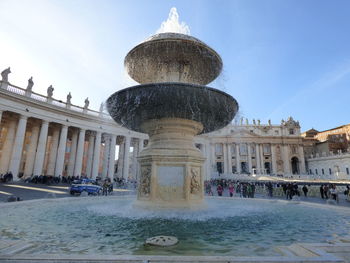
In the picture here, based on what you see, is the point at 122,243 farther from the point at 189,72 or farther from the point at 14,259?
the point at 189,72

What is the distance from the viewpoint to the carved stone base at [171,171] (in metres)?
7.45

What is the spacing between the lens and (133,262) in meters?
2.50

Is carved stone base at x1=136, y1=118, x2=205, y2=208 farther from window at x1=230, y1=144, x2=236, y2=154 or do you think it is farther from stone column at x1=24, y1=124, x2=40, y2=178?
window at x1=230, y1=144, x2=236, y2=154

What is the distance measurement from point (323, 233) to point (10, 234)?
648 centimetres

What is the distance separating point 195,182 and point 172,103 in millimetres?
2850

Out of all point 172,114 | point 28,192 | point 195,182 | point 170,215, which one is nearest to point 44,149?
point 28,192

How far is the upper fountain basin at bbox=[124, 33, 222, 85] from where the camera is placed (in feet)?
27.4

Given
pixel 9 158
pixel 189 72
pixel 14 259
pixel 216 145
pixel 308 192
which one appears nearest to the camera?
pixel 14 259

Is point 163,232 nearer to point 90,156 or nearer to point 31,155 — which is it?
point 31,155

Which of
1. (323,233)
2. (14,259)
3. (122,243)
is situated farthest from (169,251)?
(323,233)

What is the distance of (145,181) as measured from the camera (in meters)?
7.87

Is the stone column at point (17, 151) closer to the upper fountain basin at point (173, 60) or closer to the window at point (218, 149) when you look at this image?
the upper fountain basin at point (173, 60)

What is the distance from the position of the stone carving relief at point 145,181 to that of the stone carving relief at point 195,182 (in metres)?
1.46

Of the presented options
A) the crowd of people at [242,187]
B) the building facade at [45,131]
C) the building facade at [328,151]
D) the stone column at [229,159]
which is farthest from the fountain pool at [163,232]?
the stone column at [229,159]
